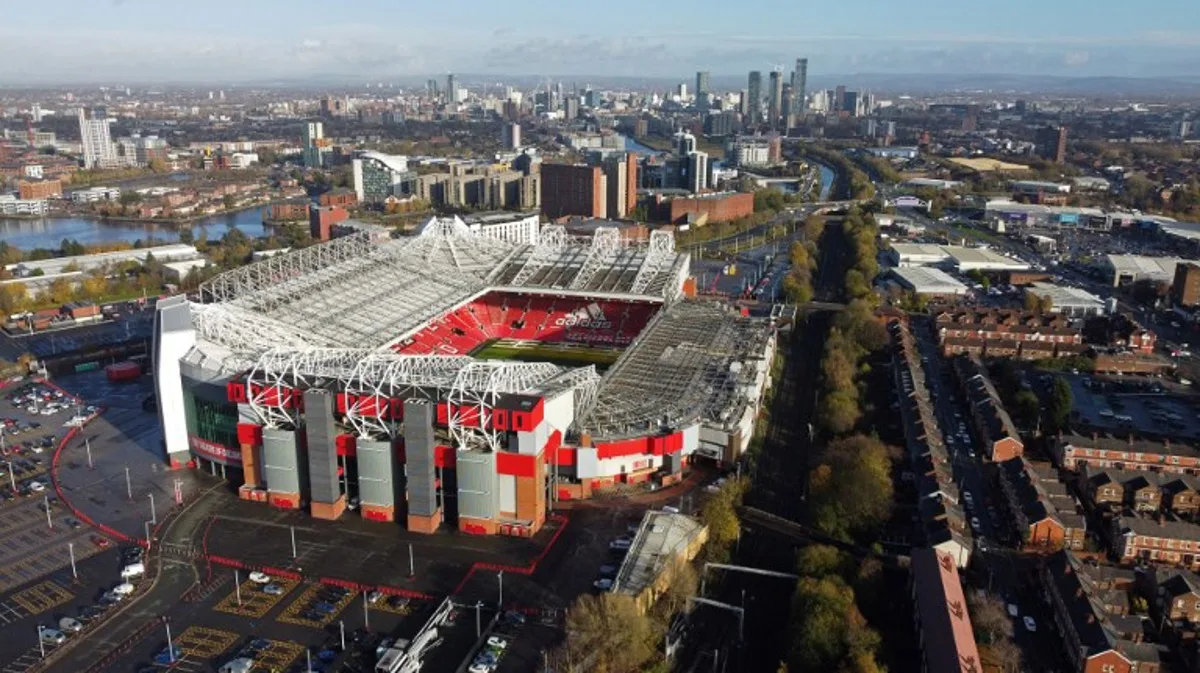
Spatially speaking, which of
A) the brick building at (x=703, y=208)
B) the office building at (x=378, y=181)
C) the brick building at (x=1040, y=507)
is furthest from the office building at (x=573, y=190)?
the brick building at (x=1040, y=507)

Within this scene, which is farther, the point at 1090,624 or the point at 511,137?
the point at 511,137

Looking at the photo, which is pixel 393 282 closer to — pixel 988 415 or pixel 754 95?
pixel 988 415

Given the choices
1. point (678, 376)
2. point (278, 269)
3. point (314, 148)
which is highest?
point (314, 148)

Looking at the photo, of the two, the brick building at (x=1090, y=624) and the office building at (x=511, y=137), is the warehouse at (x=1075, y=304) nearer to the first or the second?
the brick building at (x=1090, y=624)

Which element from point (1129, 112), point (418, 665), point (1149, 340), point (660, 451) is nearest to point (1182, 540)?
point (660, 451)

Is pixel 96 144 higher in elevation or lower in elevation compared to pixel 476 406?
higher

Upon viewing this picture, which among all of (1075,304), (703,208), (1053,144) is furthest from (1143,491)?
(1053,144)
